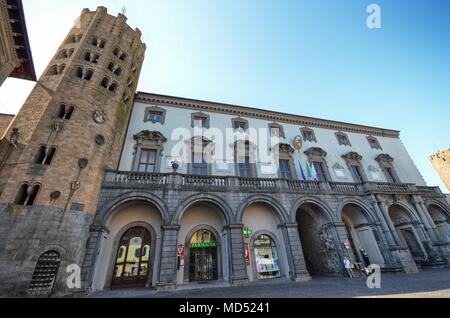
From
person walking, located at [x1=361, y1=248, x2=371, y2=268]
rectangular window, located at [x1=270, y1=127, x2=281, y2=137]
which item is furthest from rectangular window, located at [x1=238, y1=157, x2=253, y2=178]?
person walking, located at [x1=361, y1=248, x2=371, y2=268]

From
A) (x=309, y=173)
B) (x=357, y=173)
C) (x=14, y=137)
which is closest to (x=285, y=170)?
(x=309, y=173)

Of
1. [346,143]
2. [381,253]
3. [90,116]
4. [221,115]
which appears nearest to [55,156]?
[90,116]

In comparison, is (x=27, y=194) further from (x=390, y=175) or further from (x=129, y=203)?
(x=390, y=175)

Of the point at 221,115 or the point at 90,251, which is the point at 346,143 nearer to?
the point at 221,115

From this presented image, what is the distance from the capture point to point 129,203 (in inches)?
443

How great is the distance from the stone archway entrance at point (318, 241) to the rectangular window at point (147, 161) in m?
12.0

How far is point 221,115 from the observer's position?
17969 mm

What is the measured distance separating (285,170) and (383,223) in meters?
8.04

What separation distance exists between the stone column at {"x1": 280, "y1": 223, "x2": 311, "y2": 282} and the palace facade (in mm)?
69

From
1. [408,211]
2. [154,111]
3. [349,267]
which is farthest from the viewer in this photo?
[154,111]

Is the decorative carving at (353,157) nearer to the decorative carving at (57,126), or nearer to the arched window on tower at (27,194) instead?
the decorative carving at (57,126)

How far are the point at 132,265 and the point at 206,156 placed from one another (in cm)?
855

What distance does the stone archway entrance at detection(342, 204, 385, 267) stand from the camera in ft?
45.7

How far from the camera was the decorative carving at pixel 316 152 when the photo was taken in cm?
1829
